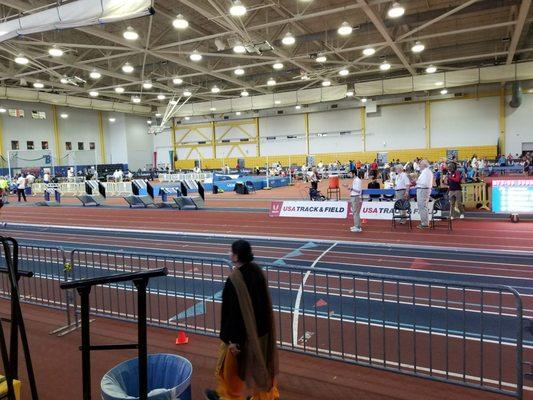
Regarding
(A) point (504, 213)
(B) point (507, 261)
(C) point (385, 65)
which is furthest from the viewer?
(C) point (385, 65)

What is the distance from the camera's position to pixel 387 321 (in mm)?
6074

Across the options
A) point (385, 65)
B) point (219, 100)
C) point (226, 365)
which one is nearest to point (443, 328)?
point (226, 365)

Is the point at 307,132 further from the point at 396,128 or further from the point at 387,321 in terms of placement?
the point at 387,321

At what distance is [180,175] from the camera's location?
3688 centimetres

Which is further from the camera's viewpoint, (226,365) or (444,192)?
(444,192)

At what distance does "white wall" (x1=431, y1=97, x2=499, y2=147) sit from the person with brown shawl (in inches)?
1518

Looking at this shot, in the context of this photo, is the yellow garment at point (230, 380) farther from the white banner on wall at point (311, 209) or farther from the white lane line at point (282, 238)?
the white banner on wall at point (311, 209)

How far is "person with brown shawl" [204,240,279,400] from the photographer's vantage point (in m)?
3.28

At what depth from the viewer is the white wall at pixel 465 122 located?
35.8 m

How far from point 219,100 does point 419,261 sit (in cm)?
3512

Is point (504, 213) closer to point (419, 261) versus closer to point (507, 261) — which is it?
point (507, 261)

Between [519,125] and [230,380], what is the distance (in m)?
38.9

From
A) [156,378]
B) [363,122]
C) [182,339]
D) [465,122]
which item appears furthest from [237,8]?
[465,122]

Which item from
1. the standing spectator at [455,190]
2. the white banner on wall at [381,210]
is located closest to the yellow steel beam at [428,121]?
the standing spectator at [455,190]
